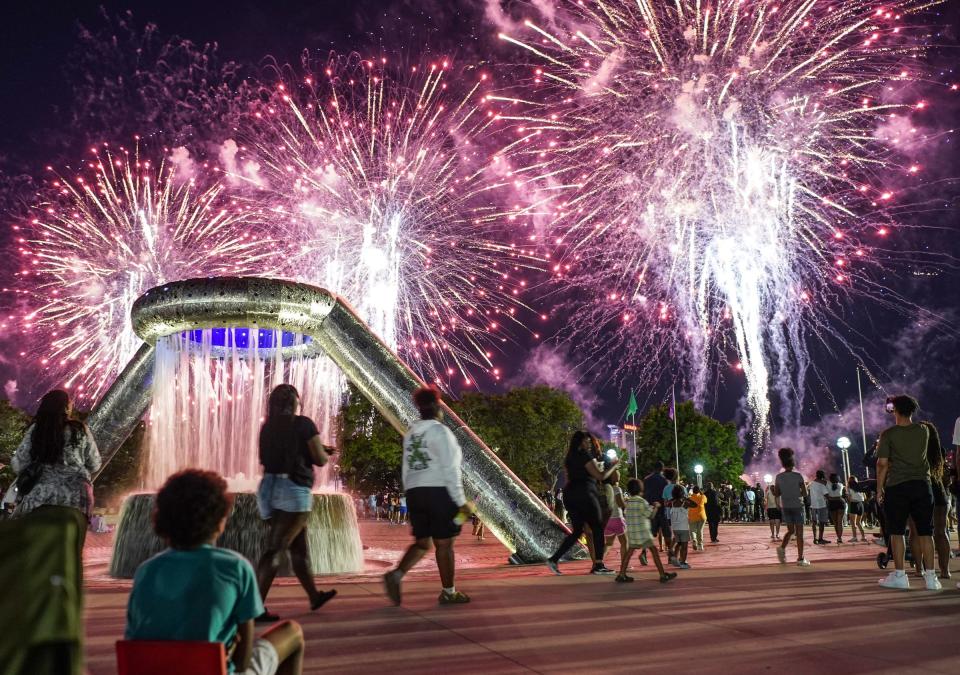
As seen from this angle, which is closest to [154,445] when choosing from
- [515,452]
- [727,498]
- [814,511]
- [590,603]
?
[590,603]

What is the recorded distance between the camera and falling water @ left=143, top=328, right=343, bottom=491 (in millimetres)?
11164

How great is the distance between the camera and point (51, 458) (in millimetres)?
5051

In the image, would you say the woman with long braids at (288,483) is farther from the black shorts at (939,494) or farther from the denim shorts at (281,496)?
the black shorts at (939,494)

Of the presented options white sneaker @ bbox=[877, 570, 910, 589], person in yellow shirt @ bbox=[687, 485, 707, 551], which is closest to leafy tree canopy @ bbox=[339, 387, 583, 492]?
person in yellow shirt @ bbox=[687, 485, 707, 551]

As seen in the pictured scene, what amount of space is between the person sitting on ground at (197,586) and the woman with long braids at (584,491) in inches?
245

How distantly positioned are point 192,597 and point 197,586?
3 cm

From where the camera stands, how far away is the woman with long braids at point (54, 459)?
5.01 meters

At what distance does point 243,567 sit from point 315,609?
3.45m

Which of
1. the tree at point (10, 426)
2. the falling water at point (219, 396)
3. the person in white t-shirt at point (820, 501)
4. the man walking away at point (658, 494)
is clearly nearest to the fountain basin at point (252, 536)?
the falling water at point (219, 396)

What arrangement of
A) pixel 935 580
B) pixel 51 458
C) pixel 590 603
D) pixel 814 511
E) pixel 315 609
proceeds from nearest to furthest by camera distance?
pixel 51 458 < pixel 315 609 < pixel 590 603 < pixel 935 580 < pixel 814 511

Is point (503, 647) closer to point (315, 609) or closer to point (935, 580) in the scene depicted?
point (315, 609)

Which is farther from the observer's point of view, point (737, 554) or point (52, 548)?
point (737, 554)

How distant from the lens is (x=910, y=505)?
6930mm

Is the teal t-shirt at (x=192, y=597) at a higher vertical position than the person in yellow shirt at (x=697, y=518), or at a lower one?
higher
